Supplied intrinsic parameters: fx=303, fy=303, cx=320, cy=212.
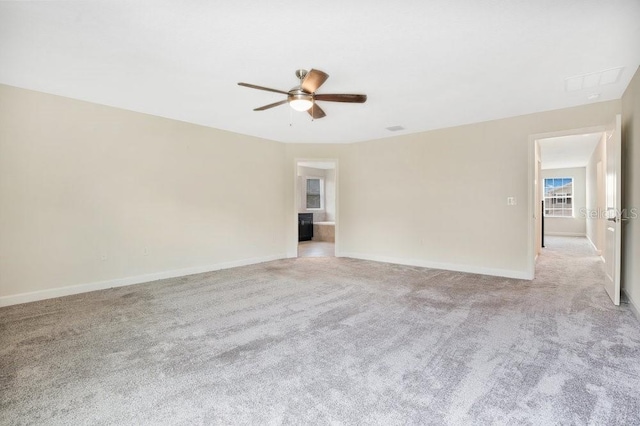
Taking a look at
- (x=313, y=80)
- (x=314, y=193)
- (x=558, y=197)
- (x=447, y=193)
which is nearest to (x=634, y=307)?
(x=447, y=193)

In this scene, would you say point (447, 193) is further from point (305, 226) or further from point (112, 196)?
point (112, 196)

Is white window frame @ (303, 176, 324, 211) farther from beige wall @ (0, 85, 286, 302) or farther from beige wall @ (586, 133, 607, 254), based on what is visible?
beige wall @ (586, 133, 607, 254)

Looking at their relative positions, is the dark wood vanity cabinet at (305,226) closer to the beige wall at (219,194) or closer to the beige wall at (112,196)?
the beige wall at (219,194)

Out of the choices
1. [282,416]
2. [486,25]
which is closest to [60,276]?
[282,416]

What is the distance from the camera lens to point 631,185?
3.33 m

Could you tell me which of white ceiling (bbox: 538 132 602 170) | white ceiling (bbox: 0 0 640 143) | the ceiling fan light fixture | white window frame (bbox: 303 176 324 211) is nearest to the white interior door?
white ceiling (bbox: 0 0 640 143)

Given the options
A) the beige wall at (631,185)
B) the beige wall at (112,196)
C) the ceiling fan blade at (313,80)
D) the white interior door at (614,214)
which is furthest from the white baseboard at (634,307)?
the beige wall at (112,196)

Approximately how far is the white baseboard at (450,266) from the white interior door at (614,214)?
1.04 m

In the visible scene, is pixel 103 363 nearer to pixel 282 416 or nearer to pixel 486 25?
pixel 282 416

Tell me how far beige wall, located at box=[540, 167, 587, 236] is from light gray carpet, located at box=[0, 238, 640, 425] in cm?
821

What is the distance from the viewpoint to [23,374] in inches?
80.9

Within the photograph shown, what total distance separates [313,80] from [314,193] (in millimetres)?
8105

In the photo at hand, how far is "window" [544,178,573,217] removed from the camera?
420 inches

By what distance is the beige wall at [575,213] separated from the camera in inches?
405
